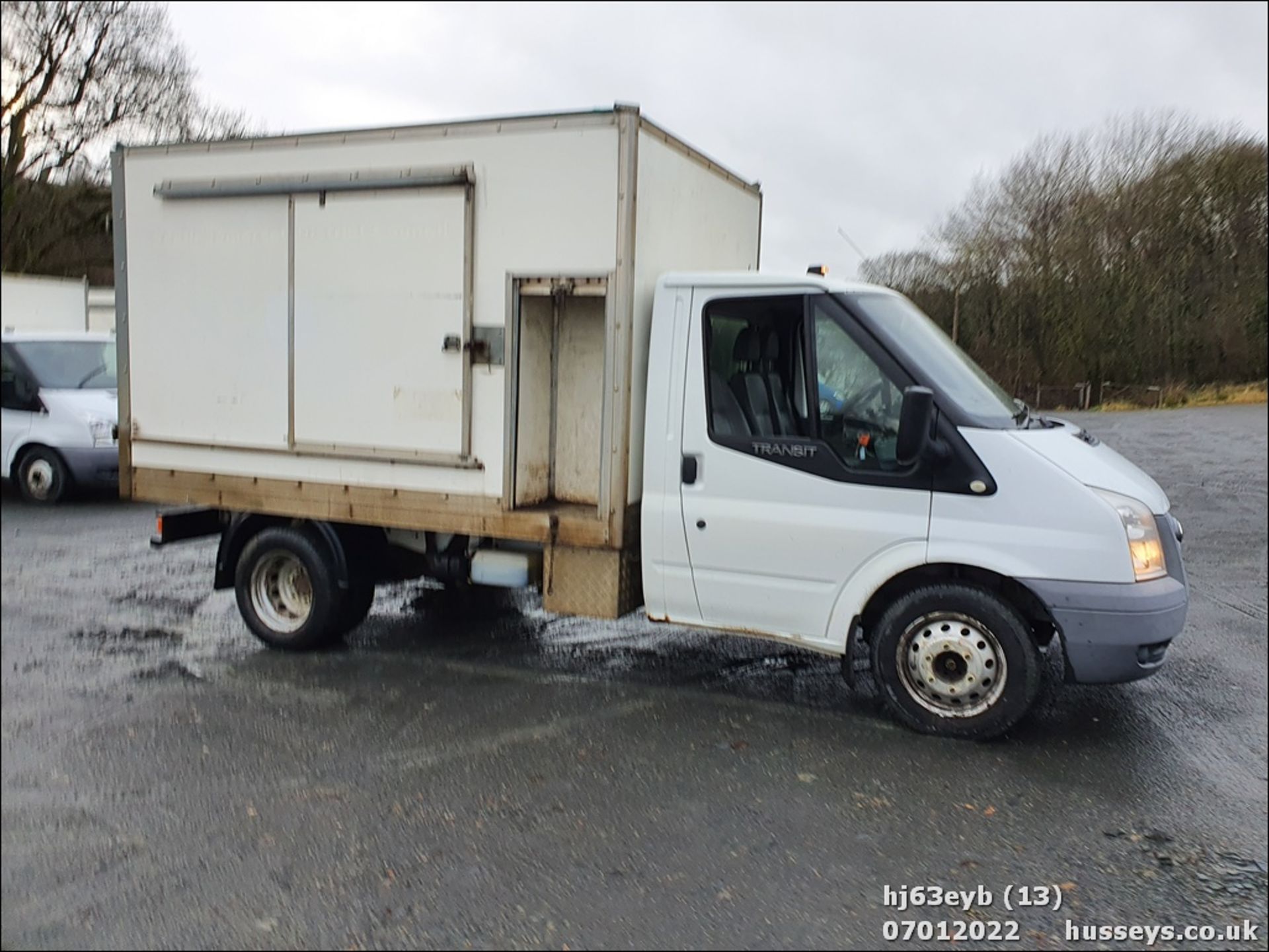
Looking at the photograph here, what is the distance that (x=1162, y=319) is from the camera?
20.8 meters

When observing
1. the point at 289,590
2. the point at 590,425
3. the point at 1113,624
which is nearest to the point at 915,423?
the point at 1113,624

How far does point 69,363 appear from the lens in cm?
1205

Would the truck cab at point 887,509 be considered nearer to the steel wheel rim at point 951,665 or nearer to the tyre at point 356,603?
the steel wheel rim at point 951,665

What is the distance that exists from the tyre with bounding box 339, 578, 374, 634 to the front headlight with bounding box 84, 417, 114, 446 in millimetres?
6597

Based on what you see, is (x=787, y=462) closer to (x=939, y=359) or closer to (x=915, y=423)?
(x=915, y=423)

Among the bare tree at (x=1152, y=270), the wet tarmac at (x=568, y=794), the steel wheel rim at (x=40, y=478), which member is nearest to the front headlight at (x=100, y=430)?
the steel wheel rim at (x=40, y=478)

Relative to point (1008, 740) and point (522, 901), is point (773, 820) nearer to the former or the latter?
point (522, 901)

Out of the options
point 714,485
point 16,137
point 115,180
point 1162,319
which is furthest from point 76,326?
point 1162,319

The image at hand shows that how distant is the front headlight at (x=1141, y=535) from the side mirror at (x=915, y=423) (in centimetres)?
82

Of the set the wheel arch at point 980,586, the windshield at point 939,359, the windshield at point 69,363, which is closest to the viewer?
the wheel arch at point 980,586

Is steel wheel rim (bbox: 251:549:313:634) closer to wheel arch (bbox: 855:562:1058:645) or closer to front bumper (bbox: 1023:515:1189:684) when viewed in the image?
wheel arch (bbox: 855:562:1058:645)

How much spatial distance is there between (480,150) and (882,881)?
403 cm

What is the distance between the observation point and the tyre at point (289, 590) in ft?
19.6

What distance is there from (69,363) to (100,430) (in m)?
1.52
